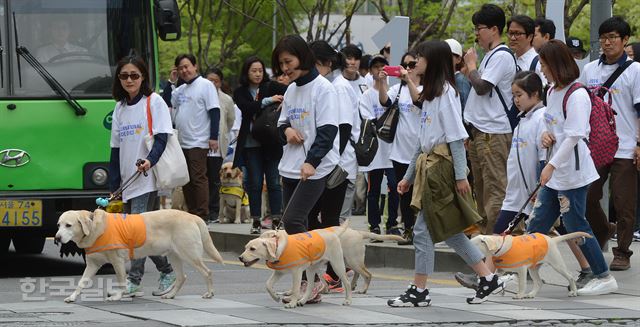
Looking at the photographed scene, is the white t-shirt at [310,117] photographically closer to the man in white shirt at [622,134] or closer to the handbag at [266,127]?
the man in white shirt at [622,134]

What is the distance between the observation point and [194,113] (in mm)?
15977

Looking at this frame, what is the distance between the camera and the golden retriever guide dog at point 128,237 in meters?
9.80

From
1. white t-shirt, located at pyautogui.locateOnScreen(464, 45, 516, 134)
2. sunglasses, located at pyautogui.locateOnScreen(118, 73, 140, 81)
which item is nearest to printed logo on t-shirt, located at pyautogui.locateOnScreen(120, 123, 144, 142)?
sunglasses, located at pyautogui.locateOnScreen(118, 73, 140, 81)

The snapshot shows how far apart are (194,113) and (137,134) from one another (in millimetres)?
5457

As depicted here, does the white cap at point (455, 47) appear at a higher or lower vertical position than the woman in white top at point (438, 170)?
higher

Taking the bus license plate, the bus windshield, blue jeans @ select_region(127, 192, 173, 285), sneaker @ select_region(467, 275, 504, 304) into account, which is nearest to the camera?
sneaker @ select_region(467, 275, 504, 304)

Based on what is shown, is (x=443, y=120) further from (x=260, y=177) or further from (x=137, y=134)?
(x=260, y=177)

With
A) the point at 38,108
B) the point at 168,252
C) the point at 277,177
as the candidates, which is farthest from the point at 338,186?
the point at 277,177

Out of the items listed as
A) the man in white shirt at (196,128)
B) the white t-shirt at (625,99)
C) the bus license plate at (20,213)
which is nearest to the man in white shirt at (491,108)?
the white t-shirt at (625,99)

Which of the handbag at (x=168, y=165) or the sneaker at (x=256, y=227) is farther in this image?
the sneaker at (x=256, y=227)

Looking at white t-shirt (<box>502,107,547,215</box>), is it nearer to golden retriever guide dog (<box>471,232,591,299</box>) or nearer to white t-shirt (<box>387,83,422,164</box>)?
golden retriever guide dog (<box>471,232,591,299</box>)

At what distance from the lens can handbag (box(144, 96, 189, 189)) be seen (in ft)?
34.4

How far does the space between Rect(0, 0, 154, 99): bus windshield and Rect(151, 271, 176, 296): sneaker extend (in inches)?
101

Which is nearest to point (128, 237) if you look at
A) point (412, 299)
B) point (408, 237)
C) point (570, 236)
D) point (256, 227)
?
point (412, 299)
